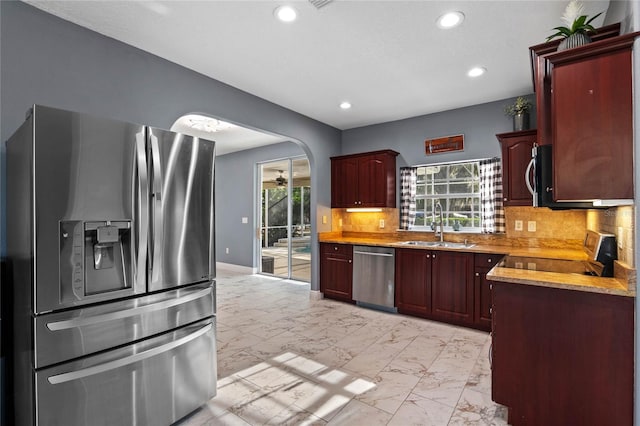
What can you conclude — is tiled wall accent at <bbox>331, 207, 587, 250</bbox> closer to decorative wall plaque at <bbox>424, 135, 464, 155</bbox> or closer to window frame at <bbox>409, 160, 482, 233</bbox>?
window frame at <bbox>409, 160, 482, 233</bbox>

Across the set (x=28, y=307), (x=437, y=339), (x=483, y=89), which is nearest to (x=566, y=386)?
(x=437, y=339)

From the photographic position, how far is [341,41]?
101 inches

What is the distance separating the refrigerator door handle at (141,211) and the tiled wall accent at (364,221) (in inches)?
140

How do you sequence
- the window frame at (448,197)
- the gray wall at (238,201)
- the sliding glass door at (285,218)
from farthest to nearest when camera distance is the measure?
the gray wall at (238,201) → the sliding glass door at (285,218) → the window frame at (448,197)

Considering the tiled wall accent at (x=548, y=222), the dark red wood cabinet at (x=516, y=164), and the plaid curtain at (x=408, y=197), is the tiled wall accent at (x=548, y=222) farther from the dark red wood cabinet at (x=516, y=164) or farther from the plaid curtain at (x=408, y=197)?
the plaid curtain at (x=408, y=197)

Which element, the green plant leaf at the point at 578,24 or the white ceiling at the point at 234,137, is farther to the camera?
the white ceiling at the point at 234,137

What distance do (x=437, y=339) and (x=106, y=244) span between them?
314 centimetres

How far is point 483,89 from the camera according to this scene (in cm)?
357

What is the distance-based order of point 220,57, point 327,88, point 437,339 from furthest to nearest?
1. point 327,88
2. point 437,339
3. point 220,57

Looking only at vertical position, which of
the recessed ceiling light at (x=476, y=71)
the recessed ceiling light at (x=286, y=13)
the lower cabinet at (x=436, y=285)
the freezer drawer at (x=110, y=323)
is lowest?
the lower cabinet at (x=436, y=285)

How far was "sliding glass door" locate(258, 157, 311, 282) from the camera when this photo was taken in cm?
620

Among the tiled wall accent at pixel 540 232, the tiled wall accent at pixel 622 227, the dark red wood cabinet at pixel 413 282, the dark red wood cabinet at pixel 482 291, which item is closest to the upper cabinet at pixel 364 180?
the tiled wall accent at pixel 540 232

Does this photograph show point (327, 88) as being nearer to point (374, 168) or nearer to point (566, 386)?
point (374, 168)

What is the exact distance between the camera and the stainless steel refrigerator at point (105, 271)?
1.46m
